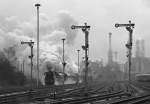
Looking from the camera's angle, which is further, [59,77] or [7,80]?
[59,77]

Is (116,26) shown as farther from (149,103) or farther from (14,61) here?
(14,61)

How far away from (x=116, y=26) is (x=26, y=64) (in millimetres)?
52208

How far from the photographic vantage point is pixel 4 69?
8262cm

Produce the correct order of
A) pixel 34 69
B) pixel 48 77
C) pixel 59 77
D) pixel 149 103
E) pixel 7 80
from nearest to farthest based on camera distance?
pixel 149 103 < pixel 7 80 < pixel 48 77 < pixel 59 77 < pixel 34 69

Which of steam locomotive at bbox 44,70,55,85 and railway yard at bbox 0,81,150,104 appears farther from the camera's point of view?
steam locomotive at bbox 44,70,55,85

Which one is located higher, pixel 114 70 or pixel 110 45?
pixel 110 45

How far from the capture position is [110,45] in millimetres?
180625

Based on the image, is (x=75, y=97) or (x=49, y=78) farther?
(x=49, y=78)

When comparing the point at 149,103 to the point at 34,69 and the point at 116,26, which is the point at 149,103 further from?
the point at 34,69

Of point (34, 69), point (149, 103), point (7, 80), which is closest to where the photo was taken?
point (149, 103)

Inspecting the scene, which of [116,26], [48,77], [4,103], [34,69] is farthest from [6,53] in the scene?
[4,103]

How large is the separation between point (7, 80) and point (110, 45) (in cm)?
10527

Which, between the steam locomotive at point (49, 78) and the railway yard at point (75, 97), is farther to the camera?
the steam locomotive at point (49, 78)

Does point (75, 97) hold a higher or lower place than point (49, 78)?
higher
